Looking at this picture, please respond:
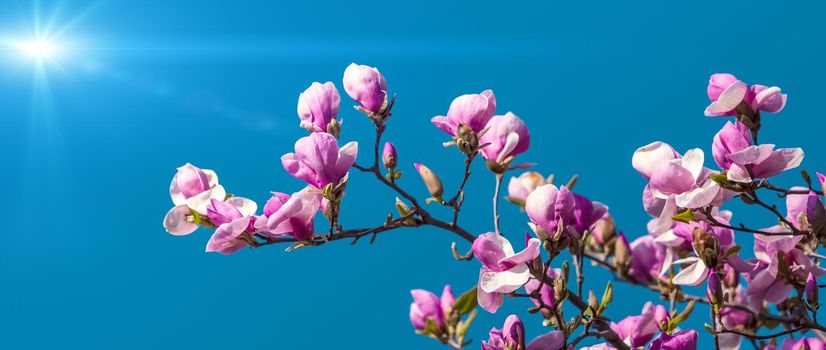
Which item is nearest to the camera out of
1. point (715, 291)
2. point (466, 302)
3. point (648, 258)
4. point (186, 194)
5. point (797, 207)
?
point (715, 291)

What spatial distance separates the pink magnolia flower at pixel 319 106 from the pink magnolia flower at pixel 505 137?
40 centimetres

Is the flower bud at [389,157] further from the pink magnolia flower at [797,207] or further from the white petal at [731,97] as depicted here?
the pink magnolia flower at [797,207]

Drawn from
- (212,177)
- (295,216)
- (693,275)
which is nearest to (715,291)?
(693,275)

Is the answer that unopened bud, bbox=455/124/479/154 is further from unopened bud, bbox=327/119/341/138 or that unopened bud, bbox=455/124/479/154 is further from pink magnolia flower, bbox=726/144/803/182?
pink magnolia flower, bbox=726/144/803/182

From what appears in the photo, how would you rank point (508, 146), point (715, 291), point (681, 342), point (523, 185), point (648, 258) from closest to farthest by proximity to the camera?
point (681, 342)
point (715, 291)
point (508, 146)
point (648, 258)
point (523, 185)

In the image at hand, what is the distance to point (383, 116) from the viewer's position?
5.62 ft

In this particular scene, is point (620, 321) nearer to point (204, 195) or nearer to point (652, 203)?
point (652, 203)

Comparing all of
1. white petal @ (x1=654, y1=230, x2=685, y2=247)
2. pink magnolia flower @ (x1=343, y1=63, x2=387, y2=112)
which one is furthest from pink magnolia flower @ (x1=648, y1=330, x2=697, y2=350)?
pink magnolia flower @ (x1=343, y1=63, x2=387, y2=112)

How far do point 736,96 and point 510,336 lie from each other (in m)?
0.69

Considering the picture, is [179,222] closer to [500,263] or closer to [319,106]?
[319,106]

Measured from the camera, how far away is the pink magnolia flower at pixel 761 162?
1.46 metres

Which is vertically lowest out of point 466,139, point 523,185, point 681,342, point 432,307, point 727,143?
point 681,342

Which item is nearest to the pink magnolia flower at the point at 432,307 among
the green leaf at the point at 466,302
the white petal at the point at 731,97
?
the green leaf at the point at 466,302

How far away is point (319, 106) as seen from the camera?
1664 millimetres
